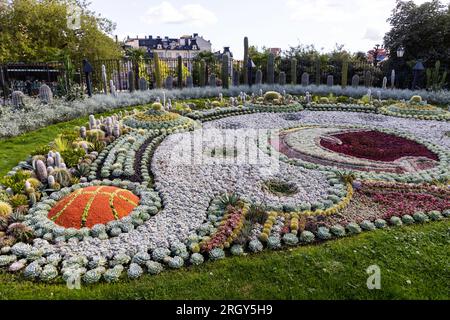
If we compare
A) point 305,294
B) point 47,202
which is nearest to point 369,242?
point 305,294

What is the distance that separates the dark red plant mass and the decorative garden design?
0.16 feet

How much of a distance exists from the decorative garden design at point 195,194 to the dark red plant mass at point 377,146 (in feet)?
0.16

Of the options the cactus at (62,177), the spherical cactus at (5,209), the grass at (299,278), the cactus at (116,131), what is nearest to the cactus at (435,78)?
the cactus at (116,131)

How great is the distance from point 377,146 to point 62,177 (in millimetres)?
7793

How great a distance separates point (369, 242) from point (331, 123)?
7898 millimetres

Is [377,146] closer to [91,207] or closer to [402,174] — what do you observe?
[402,174]

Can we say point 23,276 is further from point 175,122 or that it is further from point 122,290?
point 175,122

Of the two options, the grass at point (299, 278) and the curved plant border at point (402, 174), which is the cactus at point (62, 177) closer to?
the grass at point (299, 278)

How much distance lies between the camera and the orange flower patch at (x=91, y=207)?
525 cm

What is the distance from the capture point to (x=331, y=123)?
40.2ft

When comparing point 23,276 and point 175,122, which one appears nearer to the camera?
point 23,276

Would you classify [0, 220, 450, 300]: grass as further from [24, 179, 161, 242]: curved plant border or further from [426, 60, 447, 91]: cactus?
[426, 60, 447, 91]: cactus

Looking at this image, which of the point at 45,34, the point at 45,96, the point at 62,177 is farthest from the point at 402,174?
the point at 45,34

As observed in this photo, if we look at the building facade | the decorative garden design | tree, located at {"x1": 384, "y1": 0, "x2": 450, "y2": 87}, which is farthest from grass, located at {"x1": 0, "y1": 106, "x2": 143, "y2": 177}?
the building facade
